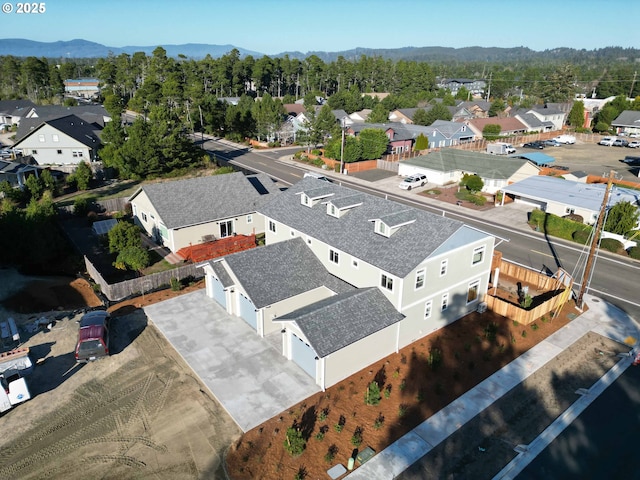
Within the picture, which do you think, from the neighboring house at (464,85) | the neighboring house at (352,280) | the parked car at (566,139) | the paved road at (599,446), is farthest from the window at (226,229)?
the neighboring house at (464,85)

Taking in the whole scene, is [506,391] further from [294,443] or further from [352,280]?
[294,443]

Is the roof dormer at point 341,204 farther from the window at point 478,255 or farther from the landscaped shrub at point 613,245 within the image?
the landscaped shrub at point 613,245

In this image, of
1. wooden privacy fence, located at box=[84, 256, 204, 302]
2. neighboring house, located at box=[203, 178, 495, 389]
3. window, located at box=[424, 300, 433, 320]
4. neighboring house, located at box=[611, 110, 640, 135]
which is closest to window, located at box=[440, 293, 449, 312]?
neighboring house, located at box=[203, 178, 495, 389]

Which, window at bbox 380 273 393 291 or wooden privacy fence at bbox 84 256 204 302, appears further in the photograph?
wooden privacy fence at bbox 84 256 204 302

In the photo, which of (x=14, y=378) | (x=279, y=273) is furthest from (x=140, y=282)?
(x=279, y=273)

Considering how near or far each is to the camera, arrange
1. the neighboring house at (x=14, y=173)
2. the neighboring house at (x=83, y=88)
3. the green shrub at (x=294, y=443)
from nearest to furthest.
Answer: the green shrub at (x=294, y=443) → the neighboring house at (x=14, y=173) → the neighboring house at (x=83, y=88)

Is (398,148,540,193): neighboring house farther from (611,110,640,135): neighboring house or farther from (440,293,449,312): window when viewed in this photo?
(611,110,640,135): neighboring house
